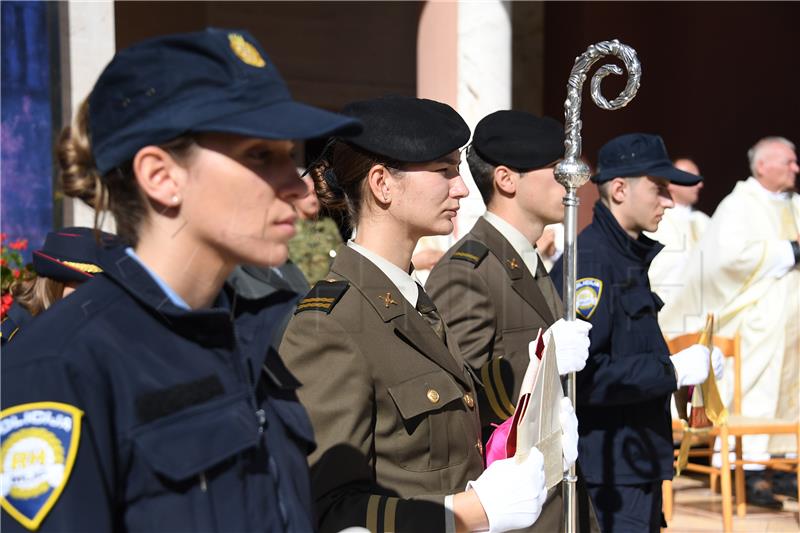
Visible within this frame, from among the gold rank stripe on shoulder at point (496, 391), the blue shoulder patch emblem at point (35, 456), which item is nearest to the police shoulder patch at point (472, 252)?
the gold rank stripe on shoulder at point (496, 391)

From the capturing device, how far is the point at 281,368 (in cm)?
159

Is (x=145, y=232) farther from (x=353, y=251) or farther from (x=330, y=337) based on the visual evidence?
(x=353, y=251)

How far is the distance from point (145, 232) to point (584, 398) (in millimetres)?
2287

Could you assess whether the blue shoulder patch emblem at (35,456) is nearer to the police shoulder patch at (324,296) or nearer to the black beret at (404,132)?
the police shoulder patch at (324,296)

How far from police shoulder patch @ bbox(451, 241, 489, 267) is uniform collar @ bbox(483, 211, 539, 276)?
144 millimetres

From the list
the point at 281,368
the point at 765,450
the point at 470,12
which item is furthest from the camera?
the point at 470,12

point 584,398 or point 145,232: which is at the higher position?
point 145,232

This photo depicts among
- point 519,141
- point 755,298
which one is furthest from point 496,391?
point 755,298

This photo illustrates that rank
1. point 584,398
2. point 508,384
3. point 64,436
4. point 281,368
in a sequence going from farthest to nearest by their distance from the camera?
point 584,398 → point 508,384 → point 281,368 → point 64,436

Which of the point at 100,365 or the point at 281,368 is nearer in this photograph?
the point at 100,365

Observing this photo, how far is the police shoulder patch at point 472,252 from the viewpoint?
3.23 m

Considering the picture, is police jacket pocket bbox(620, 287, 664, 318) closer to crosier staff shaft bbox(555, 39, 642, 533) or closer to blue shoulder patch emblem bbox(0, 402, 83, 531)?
crosier staff shaft bbox(555, 39, 642, 533)

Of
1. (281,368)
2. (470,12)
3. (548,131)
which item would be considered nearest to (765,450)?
(470,12)

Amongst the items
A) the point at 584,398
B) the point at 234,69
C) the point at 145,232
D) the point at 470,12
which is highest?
the point at 470,12
